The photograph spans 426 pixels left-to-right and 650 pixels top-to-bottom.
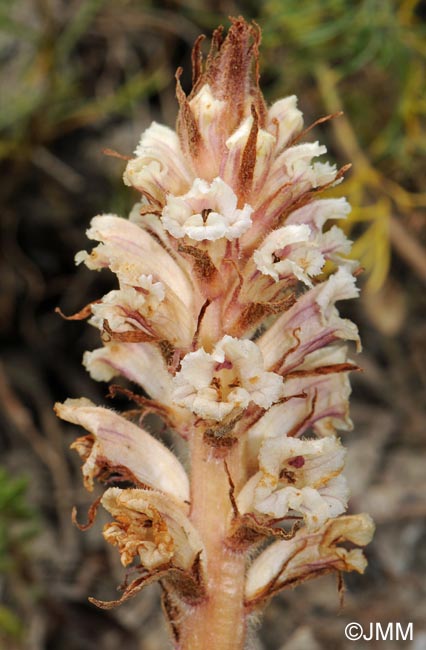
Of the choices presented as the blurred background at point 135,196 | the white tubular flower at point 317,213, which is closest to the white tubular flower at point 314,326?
the white tubular flower at point 317,213

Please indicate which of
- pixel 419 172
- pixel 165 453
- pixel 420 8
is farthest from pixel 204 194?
pixel 420 8

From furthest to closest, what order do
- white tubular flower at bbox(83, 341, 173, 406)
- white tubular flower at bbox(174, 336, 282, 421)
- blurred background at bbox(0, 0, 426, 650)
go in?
blurred background at bbox(0, 0, 426, 650) < white tubular flower at bbox(83, 341, 173, 406) < white tubular flower at bbox(174, 336, 282, 421)

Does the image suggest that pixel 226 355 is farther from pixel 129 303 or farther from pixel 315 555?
pixel 315 555

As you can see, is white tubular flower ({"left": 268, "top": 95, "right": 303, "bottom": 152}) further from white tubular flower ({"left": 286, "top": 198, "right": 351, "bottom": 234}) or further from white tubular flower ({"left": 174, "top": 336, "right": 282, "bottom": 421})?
white tubular flower ({"left": 174, "top": 336, "right": 282, "bottom": 421})

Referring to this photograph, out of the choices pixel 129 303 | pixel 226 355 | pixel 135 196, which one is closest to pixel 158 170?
A: pixel 129 303

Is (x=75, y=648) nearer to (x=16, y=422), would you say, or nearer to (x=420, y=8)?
(x=16, y=422)

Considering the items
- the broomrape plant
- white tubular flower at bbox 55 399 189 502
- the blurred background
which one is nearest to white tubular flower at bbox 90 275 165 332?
the broomrape plant
